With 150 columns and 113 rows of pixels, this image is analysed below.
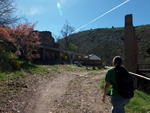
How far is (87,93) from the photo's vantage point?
5.91 m

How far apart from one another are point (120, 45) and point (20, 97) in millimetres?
55974

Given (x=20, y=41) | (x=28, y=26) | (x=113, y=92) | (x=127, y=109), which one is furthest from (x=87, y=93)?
(x=28, y=26)

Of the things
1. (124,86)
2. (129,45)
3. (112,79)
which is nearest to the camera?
(124,86)

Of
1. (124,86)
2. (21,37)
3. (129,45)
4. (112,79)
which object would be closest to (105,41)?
(21,37)

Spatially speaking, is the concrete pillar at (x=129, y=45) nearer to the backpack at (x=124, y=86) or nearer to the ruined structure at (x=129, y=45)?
the ruined structure at (x=129, y=45)

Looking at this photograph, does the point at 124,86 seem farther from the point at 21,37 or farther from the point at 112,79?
the point at 21,37

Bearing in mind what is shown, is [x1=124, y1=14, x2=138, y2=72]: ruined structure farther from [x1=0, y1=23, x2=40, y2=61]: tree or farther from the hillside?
the hillside

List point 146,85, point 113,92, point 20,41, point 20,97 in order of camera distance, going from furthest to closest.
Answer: point 20,41 < point 146,85 < point 20,97 < point 113,92

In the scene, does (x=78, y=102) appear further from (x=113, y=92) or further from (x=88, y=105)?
(x=113, y=92)

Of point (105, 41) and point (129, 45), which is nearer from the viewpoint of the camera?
point (129, 45)

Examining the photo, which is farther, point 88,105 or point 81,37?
point 81,37

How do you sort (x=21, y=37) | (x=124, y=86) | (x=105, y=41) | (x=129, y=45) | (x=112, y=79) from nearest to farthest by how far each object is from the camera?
(x=124, y=86) → (x=112, y=79) → (x=129, y=45) → (x=21, y=37) → (x=105, y=41)

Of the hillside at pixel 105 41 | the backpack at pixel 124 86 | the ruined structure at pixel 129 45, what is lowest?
the backpack at pixel 124 86

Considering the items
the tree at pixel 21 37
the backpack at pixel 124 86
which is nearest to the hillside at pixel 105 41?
the tree at pixel 21 37
